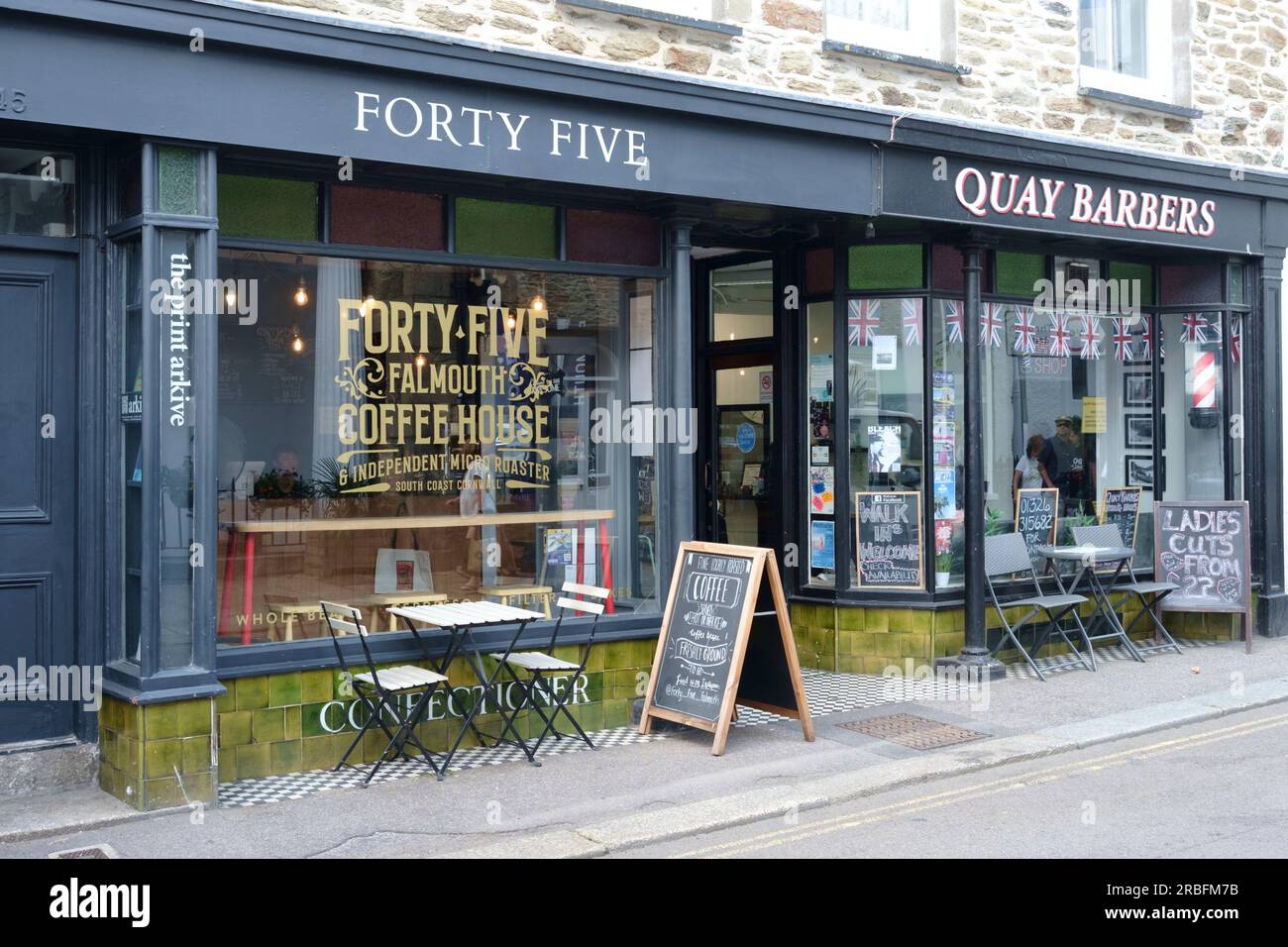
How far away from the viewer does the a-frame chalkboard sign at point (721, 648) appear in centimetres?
806

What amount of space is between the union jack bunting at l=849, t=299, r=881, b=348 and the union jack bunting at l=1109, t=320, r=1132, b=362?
2716 mm

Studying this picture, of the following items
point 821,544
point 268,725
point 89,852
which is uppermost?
point 821,544

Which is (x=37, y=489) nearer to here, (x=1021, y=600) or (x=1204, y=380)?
(x=1021, y=600)

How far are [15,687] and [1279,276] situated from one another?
11.0 m

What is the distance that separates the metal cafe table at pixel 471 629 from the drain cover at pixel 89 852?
1.83m

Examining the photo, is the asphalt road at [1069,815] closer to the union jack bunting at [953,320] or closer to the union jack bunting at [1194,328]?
the union jack bunting at [953,320]

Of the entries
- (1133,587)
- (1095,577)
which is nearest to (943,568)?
(1095,577)

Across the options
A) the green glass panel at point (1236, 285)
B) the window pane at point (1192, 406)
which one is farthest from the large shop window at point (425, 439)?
the green glass panel at point (1236, 285)

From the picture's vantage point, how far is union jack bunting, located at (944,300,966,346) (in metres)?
10.6

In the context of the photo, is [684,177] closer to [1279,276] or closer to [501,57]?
[501,57]

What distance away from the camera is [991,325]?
11.1 meters

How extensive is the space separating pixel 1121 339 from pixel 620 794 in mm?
7246

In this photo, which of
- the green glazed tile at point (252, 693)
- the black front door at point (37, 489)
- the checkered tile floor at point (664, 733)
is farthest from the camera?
the green glazed tile at point (252, 693)

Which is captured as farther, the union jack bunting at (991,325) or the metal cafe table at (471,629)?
the union jack bunting at (991,325)
